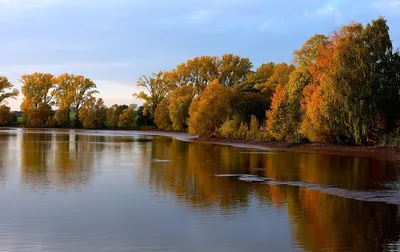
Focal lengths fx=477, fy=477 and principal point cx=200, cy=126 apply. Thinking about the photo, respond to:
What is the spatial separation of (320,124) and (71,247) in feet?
102

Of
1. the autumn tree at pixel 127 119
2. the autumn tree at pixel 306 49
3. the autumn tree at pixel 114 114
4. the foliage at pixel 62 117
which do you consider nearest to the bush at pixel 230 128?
the autumn tree at pixel 306 49

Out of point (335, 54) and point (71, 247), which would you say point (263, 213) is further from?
point (335, 54)

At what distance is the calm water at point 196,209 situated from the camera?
10703 mm

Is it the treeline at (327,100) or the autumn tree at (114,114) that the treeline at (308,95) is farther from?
the autumn tree at (114,114)

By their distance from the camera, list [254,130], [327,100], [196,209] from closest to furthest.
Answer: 1. [196,209]
2. [327,100]
3. [254,130]

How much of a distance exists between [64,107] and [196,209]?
4062 inches

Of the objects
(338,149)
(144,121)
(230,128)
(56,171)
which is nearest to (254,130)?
(230,128)

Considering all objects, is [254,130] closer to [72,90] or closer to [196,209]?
[196,209]

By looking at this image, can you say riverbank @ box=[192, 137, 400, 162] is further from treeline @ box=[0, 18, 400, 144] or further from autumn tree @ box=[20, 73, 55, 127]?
autumn tree @ box=[20, 73, 55, 127]

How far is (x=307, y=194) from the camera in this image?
17.0 m

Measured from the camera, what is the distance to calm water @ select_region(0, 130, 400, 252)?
1070 cm

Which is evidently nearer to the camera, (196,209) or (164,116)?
(196,209)

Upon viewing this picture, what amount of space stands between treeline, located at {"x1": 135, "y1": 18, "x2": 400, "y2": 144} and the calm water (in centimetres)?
1252

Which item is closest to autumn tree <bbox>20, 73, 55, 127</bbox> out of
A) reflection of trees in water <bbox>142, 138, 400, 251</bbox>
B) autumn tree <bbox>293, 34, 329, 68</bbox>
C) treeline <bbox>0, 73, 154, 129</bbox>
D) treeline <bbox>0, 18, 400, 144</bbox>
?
treeline <bbox>0, 73, 154, 129</bbox>
